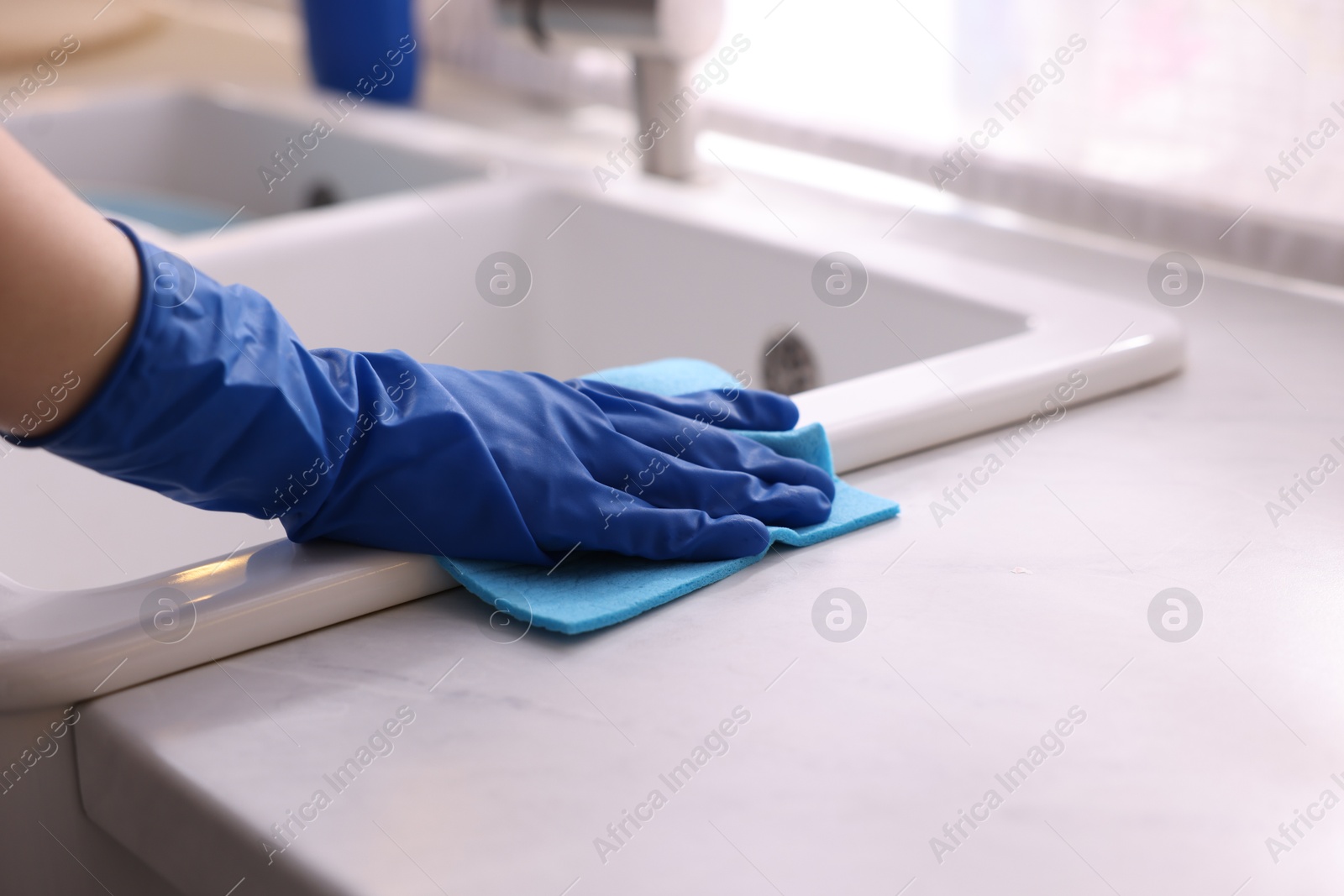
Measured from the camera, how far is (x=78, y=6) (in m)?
1.77

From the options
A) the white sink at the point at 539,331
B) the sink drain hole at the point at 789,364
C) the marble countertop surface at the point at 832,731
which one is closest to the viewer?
the marble countertop surface at the point at 832,731

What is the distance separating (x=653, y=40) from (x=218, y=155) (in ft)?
2.11

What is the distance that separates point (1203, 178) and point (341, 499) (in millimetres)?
717

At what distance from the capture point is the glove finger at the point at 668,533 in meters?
0.59

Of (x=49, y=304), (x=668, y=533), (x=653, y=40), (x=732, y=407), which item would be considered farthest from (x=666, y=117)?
(x=49, y=304)

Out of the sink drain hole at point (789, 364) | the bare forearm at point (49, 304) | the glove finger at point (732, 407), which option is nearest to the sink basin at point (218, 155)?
the sink drain hole at point (789, 364)

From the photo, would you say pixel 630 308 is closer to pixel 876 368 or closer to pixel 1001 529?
pixel 876 368

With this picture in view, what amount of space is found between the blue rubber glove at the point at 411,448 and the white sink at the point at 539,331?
0.03 meters

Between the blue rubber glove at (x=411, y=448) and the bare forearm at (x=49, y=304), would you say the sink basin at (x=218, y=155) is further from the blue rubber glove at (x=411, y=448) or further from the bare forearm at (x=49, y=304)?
the bare forearm at (x=49, y=304)

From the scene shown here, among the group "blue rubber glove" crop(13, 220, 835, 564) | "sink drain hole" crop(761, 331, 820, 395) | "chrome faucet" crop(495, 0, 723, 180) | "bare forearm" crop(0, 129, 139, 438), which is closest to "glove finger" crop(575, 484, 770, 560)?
"blue rubber glove" crop(13, 220, 835, 564)

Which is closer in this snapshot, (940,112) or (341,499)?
→ (341,499)

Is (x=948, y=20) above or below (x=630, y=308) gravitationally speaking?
above

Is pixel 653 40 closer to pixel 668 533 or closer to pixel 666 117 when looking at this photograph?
pixel 666 117

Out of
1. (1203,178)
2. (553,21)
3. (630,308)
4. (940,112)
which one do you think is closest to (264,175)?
(553,21)
